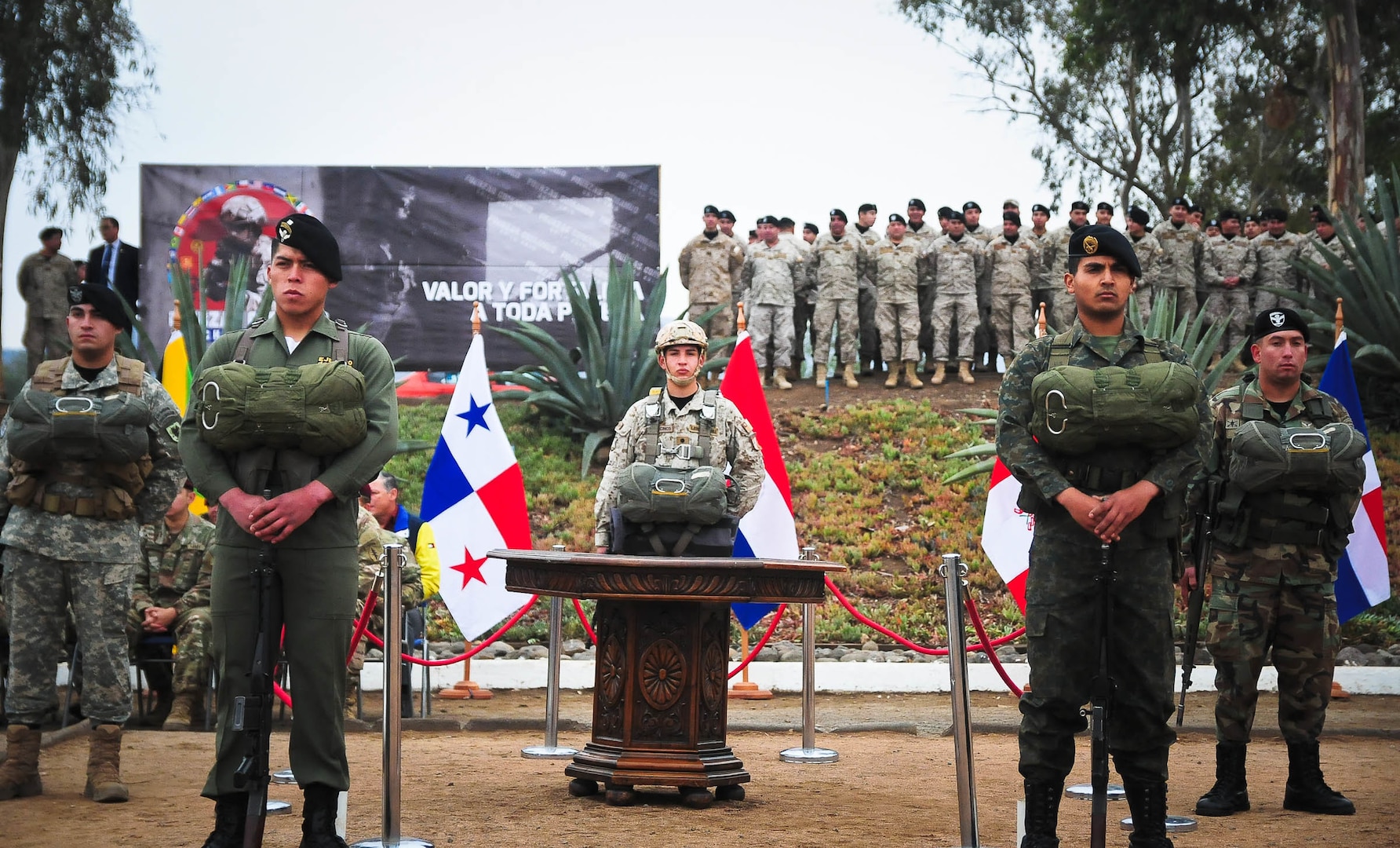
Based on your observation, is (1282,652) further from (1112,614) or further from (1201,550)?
(1112,614)

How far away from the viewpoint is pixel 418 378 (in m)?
18.8

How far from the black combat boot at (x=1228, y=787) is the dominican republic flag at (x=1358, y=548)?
9.81 ft

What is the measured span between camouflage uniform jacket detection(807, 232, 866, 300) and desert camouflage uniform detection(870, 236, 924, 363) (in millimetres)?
262

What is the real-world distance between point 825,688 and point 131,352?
24.4 feet

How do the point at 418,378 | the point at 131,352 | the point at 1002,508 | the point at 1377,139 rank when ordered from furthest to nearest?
the point at 1377,139 → the point at 418,378 → the point at 131,352 → the point at 1002,508

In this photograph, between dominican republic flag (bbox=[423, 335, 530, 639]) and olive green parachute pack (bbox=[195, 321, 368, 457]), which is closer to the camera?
olive green parachute pack (bbox=[195, 321, 368, 457])

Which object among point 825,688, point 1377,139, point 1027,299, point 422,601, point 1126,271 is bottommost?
point 825,688

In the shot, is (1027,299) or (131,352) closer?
(131,352)

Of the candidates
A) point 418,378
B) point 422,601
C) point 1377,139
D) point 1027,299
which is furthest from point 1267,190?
point 422,601

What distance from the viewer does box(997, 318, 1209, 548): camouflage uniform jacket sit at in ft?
16.0

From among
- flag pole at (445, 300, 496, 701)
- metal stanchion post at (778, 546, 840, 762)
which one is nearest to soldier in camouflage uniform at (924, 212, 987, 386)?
flag pole at (445, 300, 496, 701)

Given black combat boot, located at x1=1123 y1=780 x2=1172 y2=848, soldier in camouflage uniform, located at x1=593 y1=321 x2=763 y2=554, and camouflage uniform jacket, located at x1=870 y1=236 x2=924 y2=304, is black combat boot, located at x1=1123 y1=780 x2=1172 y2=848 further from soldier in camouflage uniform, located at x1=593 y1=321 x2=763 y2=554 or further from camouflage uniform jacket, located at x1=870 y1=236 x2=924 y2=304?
camouflage uniform jacket, located at x1=870 y1=236 x2=924 y2=304

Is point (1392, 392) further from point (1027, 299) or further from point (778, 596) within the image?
point (778, 596)

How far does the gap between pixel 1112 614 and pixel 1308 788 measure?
2198mm
